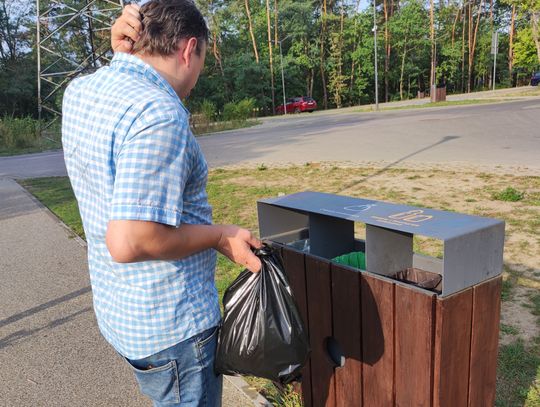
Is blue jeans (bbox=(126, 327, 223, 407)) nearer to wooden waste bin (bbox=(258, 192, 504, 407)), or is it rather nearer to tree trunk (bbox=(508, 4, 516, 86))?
wooden waste bin (bbox=(258, 192, 504, 407))

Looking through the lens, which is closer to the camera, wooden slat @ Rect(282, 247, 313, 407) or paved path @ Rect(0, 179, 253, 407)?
wooden slat @ Rect(282, 247, 313, 407)

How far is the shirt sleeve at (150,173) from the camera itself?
1158mm

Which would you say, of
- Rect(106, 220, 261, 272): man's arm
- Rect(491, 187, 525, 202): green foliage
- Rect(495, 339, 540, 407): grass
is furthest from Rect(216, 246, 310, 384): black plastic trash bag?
Rect(491, 187, 525, 202): green foliage

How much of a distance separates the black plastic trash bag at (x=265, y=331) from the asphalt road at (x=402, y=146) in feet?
26.0

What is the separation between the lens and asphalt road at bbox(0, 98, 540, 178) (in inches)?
385

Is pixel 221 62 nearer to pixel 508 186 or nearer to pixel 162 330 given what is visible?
pixel 508 186

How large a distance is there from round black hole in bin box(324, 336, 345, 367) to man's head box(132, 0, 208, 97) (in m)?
1.37

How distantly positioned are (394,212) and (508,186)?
5.57 metres

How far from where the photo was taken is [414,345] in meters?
1.72

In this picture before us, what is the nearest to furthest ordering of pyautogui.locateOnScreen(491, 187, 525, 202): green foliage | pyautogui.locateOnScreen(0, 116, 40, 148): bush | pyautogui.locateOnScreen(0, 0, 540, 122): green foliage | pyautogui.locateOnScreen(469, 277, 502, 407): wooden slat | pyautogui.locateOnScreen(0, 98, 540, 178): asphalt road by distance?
1. pyautogui.locateOnScreen(469, 277, 502, 407): wooden slat
2. pyautogui.locateOnScreen(491, 187, 525, 202): green foliage
3. pyautogui.locateOnScreen(0, 98, 540, 178): asphalt road
4. pyautogui.locateOnScreen(0, 116, 40, 148): bush
5. pyautogui.locateOnScreen(0, 0, 540, 122): green foliage

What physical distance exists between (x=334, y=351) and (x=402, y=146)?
10113 mm

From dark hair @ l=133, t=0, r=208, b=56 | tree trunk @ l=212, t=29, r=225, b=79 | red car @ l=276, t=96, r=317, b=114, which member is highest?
tree trunk @ l=212, t=29, r=225, b=79

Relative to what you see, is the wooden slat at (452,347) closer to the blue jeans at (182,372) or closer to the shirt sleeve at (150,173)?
the blue jeans at (182,372)

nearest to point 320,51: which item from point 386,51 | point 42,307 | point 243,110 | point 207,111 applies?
point 386,51
